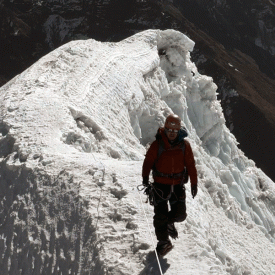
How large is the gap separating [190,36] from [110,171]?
111 feet

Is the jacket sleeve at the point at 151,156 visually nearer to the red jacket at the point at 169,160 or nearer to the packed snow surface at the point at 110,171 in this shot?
the red jacket at the point at 169,160

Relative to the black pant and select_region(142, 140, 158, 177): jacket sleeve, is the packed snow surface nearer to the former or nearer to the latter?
the black pant

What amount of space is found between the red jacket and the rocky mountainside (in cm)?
2697

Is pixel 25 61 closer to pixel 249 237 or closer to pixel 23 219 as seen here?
pixel 249 237

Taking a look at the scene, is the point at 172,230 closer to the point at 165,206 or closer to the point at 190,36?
the point at 165,206

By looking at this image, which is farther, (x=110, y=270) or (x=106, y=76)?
(x=106, y=76)

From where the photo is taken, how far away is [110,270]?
13.5 ft

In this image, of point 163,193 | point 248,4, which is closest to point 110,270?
point 163,193

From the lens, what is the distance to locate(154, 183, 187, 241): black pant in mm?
4211

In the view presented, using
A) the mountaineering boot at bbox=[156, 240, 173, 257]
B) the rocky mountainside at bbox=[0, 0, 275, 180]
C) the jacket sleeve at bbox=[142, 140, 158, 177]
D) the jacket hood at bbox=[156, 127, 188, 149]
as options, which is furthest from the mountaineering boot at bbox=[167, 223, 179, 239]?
the rocky mountainside at bbox=[0, 0, 275, 180]

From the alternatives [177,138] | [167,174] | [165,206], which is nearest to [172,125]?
[177,138]

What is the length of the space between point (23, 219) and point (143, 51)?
8.71 meters

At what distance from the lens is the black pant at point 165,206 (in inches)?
166

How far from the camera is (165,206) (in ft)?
13.9
